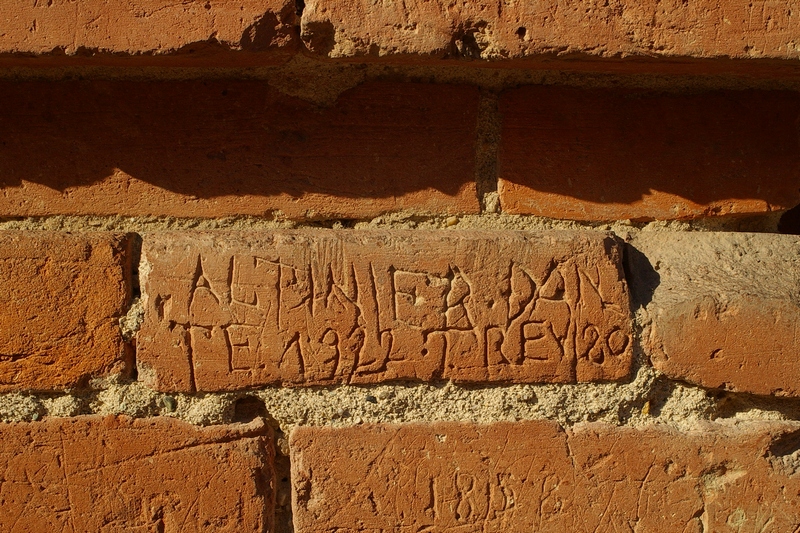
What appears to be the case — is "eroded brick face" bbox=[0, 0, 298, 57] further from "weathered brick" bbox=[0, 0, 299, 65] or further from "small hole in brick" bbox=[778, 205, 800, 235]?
"small hole in brick" bbox=[778, 205, 800, 235]

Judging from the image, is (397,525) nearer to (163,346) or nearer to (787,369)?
(163,346)

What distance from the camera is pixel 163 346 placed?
141cm

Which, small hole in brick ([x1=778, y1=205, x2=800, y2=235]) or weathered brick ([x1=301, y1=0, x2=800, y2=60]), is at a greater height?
weathered brick ([x1=301, y1=0, x2=800, y2=60])

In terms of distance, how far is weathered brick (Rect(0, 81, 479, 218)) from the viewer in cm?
146

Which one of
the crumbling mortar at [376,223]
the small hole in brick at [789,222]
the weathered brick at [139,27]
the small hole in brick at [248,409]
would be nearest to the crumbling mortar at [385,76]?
the weathered brick at [139,27]

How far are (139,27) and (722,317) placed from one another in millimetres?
1110

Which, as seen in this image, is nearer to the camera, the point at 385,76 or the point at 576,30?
the point at 576,30

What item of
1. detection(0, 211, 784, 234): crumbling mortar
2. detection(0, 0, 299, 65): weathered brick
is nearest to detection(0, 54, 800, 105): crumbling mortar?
detection(0, 0, 299, 65): weathered brick

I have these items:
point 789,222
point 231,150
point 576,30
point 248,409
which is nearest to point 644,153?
point 576,30

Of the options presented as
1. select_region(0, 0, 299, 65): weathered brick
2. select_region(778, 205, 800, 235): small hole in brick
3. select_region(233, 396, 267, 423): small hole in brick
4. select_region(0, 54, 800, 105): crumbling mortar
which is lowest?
select_region(233, 396, 267, 423): small hole in brick

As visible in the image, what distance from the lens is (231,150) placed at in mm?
1487

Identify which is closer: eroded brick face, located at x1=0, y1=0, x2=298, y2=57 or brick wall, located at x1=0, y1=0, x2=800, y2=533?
eroded brick face, located at x1=0, y1=0, x2=298, y2=57

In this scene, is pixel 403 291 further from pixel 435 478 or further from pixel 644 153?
pixel 644 153

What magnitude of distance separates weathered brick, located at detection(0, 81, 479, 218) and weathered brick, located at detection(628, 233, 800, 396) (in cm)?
38
